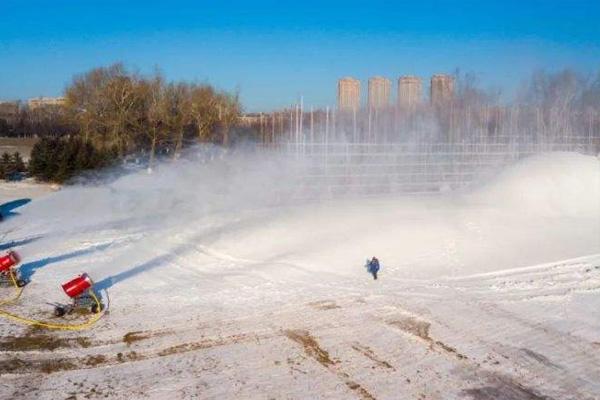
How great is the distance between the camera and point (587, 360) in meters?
7.81

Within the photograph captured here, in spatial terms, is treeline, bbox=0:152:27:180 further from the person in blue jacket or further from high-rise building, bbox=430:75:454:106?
the person in blue jacket

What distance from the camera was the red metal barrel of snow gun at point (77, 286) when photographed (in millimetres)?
9406

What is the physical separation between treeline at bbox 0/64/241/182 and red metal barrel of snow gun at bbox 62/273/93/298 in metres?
19.0

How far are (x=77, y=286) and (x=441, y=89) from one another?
2857 cm

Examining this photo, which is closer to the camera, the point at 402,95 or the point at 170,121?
the point at 170,121

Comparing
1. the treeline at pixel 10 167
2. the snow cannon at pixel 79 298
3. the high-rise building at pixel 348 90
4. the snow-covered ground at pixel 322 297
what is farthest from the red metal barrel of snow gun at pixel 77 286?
the high-rise building at pixel 348 90

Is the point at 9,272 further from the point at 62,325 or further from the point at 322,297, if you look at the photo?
the point at 322,297

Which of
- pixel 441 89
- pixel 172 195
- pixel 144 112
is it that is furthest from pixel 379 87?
pixel 172 195

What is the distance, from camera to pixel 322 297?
34.0 feet

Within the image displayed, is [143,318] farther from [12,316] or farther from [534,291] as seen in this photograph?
[534,291]

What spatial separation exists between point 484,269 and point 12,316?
30.4ft

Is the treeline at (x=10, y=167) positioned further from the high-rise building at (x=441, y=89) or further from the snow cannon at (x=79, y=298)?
the high-rise building at (x=441, y=89)

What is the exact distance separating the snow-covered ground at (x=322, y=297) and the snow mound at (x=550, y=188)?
0.07m

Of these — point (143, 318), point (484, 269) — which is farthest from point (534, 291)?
point (143, 318)
